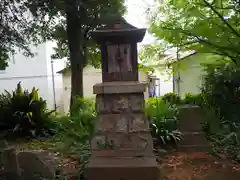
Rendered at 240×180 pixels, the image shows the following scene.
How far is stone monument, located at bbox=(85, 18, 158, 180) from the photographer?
109 inches

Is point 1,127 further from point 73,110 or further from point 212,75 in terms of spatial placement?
point 212,75

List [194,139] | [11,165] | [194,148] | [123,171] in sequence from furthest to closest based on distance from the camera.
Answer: [194,139]
[194,148]
[123,171]
[11,165]

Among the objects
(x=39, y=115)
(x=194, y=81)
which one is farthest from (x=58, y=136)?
(x=194, y=81)

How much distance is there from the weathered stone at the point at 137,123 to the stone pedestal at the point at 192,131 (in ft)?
4.52

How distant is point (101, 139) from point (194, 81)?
7.26 meters

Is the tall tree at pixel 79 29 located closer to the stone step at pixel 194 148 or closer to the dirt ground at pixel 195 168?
the stone step at pixel 194 148

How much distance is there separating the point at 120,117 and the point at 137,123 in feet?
0.75

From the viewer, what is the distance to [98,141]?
3125 mm

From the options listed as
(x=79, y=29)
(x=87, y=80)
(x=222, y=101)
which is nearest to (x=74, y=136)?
(x=79, y=29)

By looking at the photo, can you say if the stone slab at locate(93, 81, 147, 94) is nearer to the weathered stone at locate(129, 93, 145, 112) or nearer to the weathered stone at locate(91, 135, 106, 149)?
the weathered stone at locate(129, 93, 145, 112)

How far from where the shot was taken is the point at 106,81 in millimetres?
3443

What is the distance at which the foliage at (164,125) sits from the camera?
436cm

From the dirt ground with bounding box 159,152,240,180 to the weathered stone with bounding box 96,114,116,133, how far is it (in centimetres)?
84

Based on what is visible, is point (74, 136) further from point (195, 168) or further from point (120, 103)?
point (195, 168)
